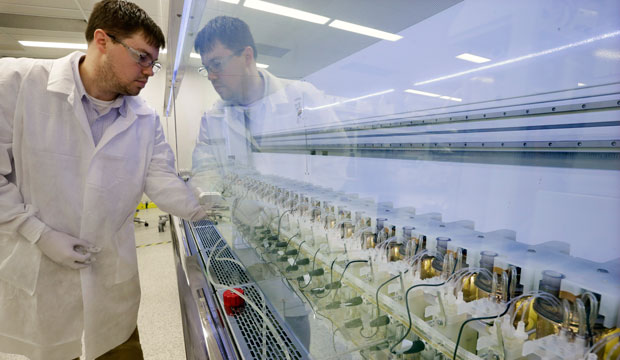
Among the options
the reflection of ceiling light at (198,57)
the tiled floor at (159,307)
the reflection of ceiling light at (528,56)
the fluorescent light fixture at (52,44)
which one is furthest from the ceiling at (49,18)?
the reflection of ceiling light at (528,56)

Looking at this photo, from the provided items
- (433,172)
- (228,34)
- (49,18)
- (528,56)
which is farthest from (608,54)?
(49,18)

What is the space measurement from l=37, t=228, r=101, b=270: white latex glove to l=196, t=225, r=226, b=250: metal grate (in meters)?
0.47

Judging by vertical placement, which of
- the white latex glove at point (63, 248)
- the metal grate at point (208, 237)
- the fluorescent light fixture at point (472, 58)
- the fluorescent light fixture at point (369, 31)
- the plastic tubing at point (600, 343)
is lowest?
the metal grate at point (208, 237)

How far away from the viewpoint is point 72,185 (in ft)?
3.47

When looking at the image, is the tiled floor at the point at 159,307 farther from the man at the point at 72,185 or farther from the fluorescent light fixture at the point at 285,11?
the fluorescent light fixture at the point at 285,11

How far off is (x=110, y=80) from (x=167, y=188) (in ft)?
1.51

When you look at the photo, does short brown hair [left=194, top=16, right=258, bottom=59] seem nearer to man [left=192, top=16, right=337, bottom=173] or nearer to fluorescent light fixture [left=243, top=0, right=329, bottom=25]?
man [left=192, top=16, right=337, bottom=173]

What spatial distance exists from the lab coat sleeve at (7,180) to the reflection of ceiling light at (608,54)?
58.1 inches

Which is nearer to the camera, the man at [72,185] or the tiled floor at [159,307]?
the man at [72,185]

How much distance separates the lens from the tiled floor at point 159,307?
1.87 meters

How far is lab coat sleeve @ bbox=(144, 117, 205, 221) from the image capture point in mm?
1258

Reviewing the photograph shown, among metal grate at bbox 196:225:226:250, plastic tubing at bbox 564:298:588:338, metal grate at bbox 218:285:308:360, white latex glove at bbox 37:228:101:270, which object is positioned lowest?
metal grate at bbox 218:285:308:360

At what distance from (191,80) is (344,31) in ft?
5.65

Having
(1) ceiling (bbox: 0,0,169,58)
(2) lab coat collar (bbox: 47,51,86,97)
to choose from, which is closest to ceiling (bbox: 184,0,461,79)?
(2) lab coat collar (bbox: 47,51,86,97)
